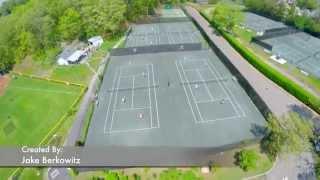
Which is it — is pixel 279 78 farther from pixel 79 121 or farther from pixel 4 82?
pixel 4 82

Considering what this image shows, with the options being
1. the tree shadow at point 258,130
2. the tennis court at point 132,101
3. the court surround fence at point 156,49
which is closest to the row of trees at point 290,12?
the court surround fence at point 156,49

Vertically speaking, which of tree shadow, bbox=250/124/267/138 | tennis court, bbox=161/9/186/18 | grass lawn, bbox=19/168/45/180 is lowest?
grass lawn, bbox=19/168/45/180

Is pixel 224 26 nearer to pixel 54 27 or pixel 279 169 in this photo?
pixel 54 27

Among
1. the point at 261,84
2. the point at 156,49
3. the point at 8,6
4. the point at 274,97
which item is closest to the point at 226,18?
the point at 156,49

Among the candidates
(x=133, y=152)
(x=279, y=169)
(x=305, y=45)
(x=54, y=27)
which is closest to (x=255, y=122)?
(x=279, y=169)

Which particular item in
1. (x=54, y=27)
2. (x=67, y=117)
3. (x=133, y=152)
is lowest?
(x=67, y=117)

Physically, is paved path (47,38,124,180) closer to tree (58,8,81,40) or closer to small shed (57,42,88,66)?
small shed (57,42,88,66)

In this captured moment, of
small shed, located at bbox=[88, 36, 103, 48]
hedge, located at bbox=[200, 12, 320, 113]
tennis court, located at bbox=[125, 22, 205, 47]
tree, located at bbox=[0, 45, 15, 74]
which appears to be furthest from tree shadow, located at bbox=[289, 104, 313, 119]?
tree, located at bbox=[0, 45, 15, 74]
